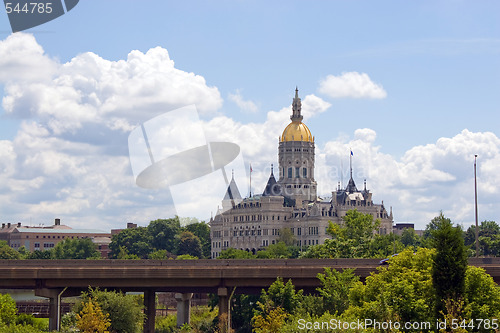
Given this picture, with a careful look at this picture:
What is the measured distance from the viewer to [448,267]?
165ft

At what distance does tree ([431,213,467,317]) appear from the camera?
5012 centimetres

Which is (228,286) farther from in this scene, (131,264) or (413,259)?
(413,259)

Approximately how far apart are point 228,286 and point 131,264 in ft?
29.3

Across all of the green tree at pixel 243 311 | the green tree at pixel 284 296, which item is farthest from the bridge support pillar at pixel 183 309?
the green tree at pixel 284 296

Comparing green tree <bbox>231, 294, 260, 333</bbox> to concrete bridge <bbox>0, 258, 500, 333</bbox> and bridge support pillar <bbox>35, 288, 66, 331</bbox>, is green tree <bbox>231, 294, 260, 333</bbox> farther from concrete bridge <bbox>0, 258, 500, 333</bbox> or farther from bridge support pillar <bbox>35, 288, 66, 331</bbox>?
bridge support pillar <bbox>35, 288, 66, 331</bbox>

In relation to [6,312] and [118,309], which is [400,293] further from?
[6,312]

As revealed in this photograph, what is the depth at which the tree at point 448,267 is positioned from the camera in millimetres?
50125

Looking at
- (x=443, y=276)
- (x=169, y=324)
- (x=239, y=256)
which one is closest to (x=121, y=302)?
(x=443, y=276)

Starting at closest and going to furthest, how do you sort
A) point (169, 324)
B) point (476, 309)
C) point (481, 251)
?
point (476, 309) → point (169, 324) → point (481, 251)

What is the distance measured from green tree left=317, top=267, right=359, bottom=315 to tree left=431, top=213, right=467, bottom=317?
1386 cm

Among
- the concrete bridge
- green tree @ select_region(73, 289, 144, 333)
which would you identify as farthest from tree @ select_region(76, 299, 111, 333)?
the concrete bridge

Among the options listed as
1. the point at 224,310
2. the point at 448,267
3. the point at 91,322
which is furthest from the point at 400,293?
the point at 224,310

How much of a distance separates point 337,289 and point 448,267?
16.8 meters

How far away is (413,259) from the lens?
56.6 m
